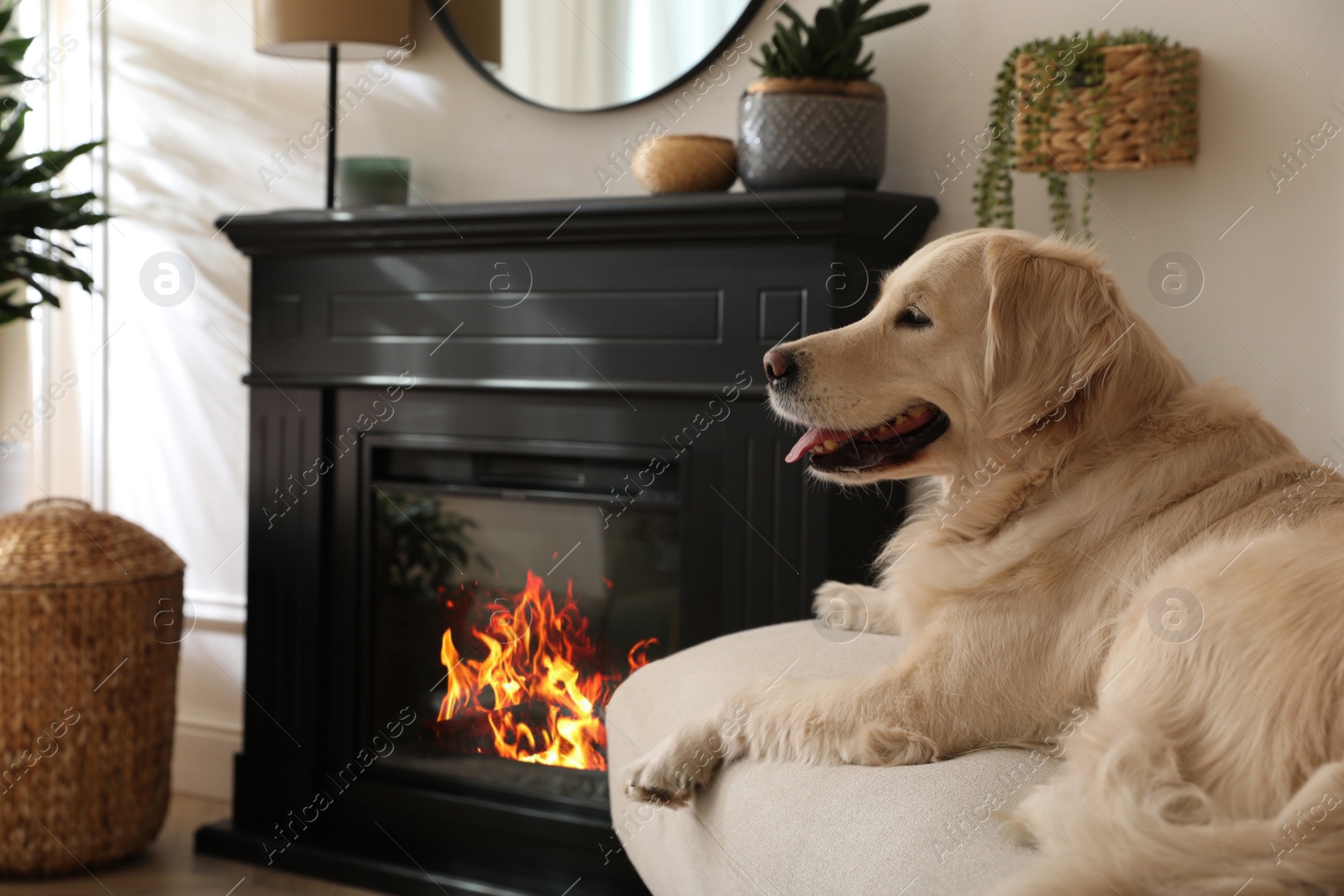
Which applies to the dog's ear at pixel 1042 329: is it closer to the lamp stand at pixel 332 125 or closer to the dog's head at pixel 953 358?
the dog's head at pixel 953 358

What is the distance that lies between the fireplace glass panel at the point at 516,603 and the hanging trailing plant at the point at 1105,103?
96 cm

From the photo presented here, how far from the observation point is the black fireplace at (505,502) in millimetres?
2166

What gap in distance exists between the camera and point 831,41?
2.07m

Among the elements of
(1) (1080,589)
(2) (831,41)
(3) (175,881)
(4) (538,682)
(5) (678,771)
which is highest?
(2) (831,41)

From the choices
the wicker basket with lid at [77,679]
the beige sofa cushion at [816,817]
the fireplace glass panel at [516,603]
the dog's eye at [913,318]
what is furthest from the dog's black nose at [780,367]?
the wicker basket with lid at [77,679]

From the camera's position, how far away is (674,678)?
5.04ft

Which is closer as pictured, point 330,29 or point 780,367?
point 780,367

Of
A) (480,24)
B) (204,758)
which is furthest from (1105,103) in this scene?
(204,758)

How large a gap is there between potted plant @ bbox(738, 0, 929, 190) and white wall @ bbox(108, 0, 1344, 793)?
0.21m

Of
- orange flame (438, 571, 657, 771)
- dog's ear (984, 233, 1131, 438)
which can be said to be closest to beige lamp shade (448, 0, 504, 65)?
orange flame (438, 571, 657, 771)

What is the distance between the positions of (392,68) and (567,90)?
1.64ft

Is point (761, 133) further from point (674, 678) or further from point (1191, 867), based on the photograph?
point (1191, 867)

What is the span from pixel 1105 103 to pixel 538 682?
162cm

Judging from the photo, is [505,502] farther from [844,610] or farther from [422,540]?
[844,610]
